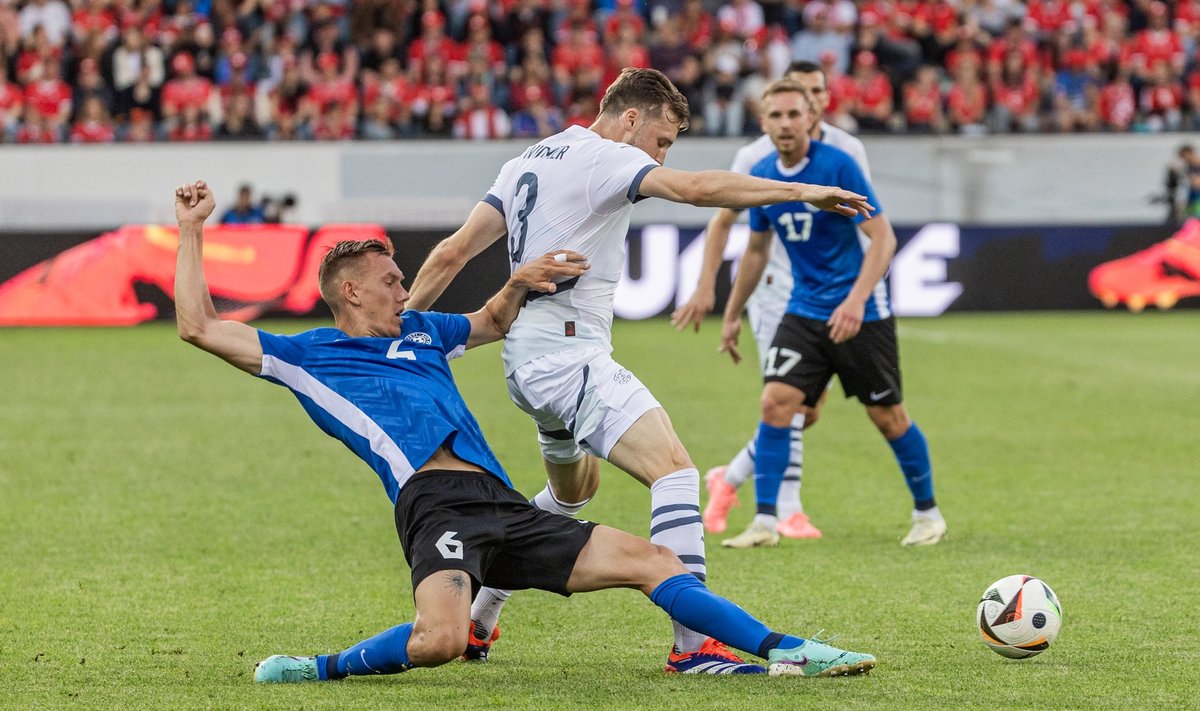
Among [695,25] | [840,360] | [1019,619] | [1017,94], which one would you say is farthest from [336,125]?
[1019,619]

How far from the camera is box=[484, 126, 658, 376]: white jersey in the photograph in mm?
5379

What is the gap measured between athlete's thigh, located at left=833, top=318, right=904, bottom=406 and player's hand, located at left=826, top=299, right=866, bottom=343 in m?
0.26

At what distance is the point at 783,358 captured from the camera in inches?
294

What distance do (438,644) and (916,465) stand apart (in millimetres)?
3504

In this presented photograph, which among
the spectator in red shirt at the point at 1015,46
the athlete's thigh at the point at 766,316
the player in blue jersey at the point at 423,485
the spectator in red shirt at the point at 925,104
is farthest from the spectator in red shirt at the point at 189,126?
the player in blue jersey at the point at 423,485

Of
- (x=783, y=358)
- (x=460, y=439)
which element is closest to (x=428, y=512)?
(x=460, y=439)

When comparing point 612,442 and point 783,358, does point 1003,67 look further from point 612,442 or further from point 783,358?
point 612,442

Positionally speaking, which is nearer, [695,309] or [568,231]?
[568,231]

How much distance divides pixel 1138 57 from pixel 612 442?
21.7 meters

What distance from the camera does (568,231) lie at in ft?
17.9

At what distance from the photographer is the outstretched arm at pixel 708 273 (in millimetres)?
7293

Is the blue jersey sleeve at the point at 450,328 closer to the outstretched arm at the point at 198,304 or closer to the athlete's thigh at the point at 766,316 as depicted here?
the outstretched arm at the point at 198,304

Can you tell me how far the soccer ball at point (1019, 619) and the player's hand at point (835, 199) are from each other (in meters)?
1.33

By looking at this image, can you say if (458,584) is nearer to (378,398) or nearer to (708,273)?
(378,398)
